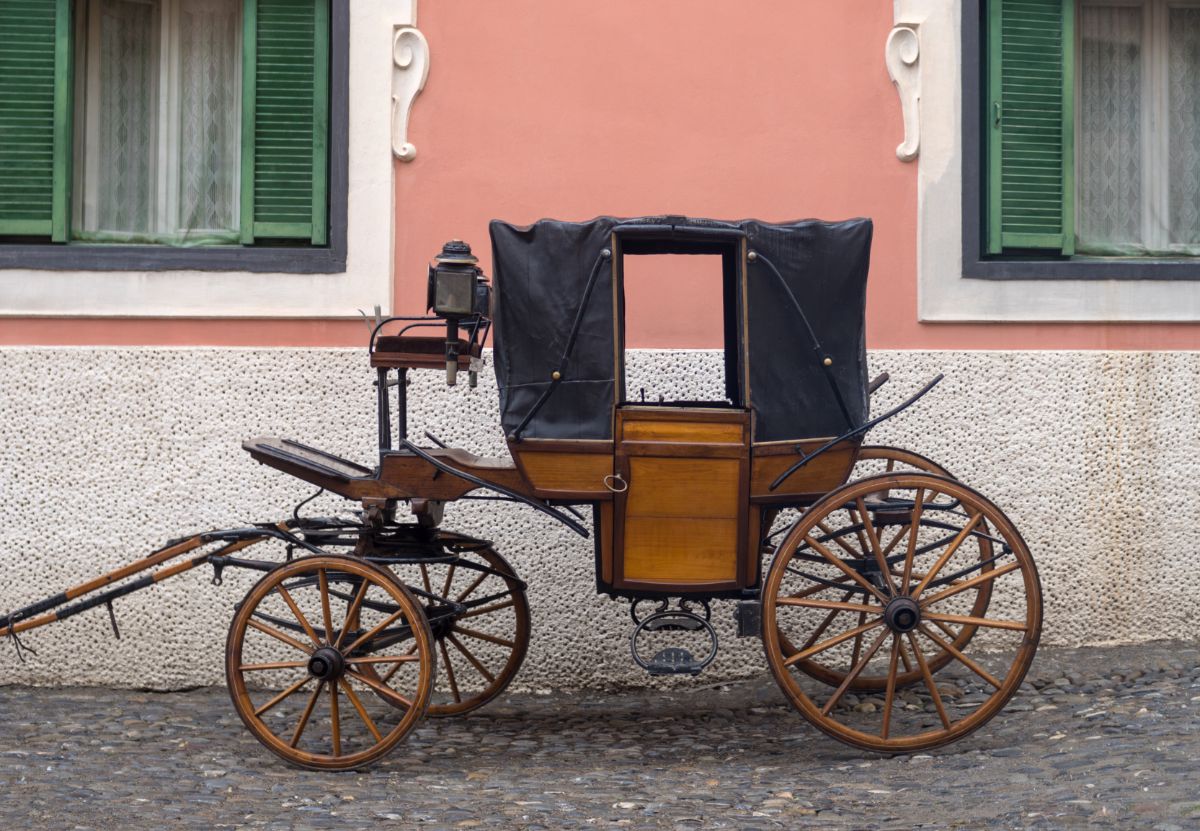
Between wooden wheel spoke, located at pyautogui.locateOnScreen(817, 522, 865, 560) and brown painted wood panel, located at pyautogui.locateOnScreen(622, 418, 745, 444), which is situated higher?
brown painted wood panel, located at pyautogui.locateOnScreen(622, 418, 745, 444)

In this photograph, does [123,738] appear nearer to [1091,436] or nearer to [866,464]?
[866,464]

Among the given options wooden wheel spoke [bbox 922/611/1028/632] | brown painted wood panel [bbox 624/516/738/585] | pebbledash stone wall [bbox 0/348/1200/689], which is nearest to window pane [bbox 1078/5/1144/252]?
pebbledash stone wall [bbox 0/348/1200/689]

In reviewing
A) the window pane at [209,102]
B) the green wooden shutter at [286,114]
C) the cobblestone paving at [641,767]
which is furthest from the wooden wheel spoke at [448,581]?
the window pane at [209,102]

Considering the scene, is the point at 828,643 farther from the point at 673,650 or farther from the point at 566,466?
the point at 566,466

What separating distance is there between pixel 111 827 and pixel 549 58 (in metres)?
3.67

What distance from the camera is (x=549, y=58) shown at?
20.8ft

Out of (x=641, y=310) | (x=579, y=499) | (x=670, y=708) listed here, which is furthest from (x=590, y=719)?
(x=641, y=310)

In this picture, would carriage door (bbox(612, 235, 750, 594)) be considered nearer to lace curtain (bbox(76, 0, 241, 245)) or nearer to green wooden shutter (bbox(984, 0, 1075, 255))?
green wooden shutter (bbox(984, 0, 1075, 255))

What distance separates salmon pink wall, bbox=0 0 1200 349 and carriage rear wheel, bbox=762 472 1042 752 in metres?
1.24

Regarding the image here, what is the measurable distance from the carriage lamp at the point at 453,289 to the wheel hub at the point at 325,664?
0.98 metres

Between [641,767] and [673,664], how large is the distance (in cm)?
39

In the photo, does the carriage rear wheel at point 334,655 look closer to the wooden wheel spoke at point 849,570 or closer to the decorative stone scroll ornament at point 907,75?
the wooden wheel spoke at point 849,570

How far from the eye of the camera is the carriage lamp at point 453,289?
490 cm

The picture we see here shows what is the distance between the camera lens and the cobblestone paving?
4.28 metres
